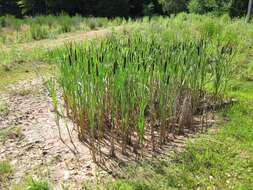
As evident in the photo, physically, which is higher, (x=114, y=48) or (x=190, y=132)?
(x=114, y=48)

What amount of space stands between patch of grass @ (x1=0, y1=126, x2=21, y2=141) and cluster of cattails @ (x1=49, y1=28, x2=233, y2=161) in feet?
1.60

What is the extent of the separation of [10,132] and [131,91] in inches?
46.7

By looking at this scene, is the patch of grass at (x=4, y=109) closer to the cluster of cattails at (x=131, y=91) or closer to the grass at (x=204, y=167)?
the cluster of cattails at (x=131, y=91)

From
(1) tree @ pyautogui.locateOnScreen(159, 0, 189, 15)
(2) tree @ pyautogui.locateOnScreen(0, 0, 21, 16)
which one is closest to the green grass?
(1) tree @ pyautogui.locateOnScreen(159, 0, 189, 15)

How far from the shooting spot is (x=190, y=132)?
2797 millimetres

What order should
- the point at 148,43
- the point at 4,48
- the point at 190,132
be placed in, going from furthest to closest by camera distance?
the point at 4,48 < the point at 148,43 < the point at 190,132

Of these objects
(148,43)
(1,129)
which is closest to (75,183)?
(1,129)

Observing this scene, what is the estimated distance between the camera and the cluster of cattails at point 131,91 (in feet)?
7.72

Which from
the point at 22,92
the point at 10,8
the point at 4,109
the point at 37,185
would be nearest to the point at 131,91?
the point at 37,185

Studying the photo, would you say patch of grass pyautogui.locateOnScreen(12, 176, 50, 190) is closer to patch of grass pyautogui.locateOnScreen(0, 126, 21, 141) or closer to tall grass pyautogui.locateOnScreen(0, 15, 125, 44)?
patch of grass pyautogui.locateOnScreen(0, 126, 21, 141)

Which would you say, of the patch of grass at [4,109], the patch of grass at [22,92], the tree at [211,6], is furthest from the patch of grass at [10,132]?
the tree at [211,6]

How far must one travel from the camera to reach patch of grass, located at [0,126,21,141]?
2682 millimetres

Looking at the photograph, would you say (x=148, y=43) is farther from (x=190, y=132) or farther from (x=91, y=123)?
(x=91, y=123)

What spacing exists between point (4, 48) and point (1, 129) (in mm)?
3974
